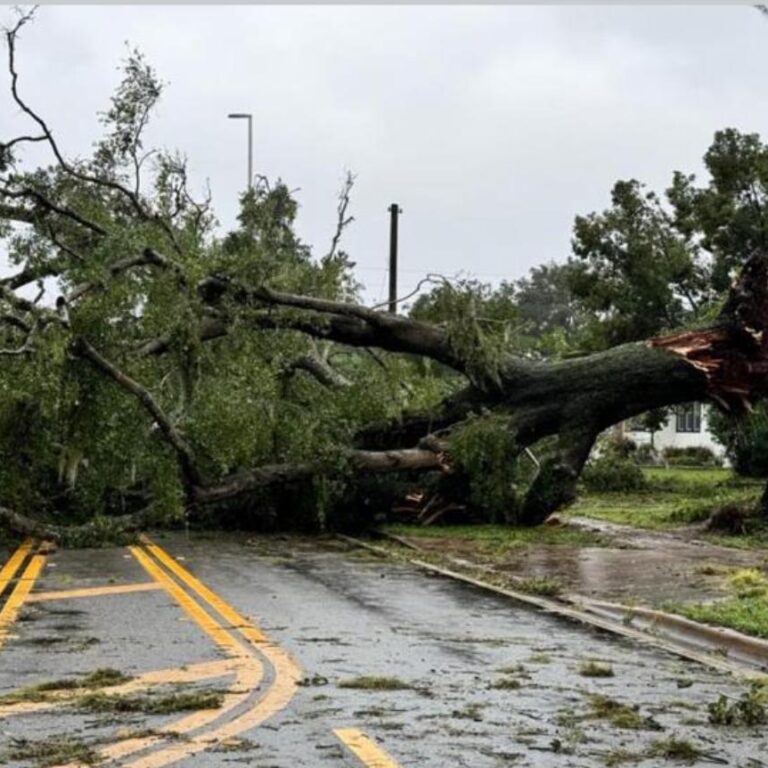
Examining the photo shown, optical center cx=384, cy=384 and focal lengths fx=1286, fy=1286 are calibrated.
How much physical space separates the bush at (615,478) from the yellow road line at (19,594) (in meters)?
20.2

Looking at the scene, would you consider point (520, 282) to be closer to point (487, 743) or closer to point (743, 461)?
point (743, 461)

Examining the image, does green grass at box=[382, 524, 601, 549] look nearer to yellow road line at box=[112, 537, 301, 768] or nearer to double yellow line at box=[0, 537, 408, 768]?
double yellow line at box=[0, 537, 408, 768]

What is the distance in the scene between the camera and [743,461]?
3381cm

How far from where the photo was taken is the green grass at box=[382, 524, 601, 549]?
19.0 m

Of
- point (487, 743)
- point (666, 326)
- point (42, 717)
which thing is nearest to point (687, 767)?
point (487, 743)

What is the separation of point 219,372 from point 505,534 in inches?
204

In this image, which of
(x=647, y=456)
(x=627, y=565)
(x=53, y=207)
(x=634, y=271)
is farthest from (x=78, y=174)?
(x=647, y=456)

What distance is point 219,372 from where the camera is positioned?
792 inches

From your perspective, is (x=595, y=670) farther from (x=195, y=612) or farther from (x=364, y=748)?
(x=195, y=612)

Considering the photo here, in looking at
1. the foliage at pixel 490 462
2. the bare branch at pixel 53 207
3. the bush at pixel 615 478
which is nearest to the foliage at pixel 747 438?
the bush at pixel 615 478

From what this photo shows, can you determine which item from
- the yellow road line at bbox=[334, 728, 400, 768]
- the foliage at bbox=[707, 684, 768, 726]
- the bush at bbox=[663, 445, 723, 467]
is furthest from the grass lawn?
the bush at bbox=[663, 445, 723, 467]

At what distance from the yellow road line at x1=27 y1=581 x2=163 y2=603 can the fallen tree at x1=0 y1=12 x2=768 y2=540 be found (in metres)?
4.15

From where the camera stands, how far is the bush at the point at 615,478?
33969 mm

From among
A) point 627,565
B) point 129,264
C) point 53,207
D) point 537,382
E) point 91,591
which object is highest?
point 53,207
